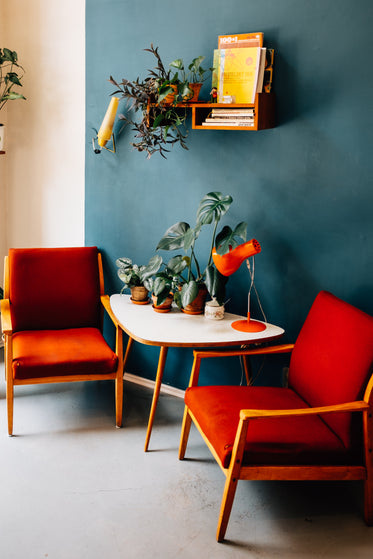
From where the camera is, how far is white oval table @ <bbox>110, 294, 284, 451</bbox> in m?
2.79

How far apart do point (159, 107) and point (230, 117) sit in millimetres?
417

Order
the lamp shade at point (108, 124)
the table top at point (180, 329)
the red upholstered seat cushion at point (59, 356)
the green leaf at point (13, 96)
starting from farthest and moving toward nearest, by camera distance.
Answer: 1. the green leaf at point (13, 96)
2. the lamp shade at point (108, 124)
3. the red upholstered seat cushion at point (59, 356)
4. the table top at point (180, 329)

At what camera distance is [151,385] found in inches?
148

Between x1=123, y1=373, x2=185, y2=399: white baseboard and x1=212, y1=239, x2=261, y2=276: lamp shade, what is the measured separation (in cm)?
99

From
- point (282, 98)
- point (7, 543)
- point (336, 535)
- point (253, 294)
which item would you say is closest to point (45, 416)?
point (7, 543)

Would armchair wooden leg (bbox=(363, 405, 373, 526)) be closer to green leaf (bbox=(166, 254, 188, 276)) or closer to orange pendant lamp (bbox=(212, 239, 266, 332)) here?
orange pendant lamp (bbox=(212, 239, 266, 332))

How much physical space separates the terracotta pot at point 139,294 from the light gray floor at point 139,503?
666mm

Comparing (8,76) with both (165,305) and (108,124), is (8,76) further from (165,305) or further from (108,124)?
(165,305)

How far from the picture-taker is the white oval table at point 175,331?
2.79m

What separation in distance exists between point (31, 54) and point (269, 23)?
1.71m

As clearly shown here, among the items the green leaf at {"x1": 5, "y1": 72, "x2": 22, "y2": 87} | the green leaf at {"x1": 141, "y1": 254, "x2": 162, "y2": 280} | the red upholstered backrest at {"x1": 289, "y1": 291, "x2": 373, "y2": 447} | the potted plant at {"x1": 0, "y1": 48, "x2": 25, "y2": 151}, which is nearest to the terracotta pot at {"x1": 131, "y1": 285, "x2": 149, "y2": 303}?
the green leaf at {"x1": 141, "y1": 254, "x2": 162, "y2": 280}

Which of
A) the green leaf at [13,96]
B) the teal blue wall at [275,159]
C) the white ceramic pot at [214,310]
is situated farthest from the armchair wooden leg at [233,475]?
the green leaf at [13,96]

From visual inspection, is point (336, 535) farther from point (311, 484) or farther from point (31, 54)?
point (31, 54)

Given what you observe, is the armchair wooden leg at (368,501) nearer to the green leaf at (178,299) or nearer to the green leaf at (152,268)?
the green leaf at (178,299)
